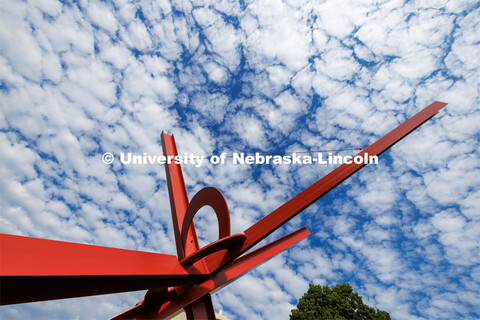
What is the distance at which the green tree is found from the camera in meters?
13.0

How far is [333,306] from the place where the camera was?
13656mm

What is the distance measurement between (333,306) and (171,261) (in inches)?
491

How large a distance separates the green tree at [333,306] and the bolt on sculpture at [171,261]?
920 centimetres

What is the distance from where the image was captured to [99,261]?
11.4 feet

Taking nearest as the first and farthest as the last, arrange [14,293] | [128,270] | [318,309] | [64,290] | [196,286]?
[14,293], [64,290], [128,270], [196,286], [318,309]

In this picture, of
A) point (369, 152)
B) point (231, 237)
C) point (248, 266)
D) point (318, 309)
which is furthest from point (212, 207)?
point (318, 309)

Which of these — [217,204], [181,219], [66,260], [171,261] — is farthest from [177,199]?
[66,260]

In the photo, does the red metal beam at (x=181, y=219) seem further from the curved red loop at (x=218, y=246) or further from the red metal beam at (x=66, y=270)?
the red metal beam at (x=66, y=270)

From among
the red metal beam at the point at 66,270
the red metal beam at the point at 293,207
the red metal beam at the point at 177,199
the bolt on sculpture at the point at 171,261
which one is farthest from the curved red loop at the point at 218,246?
the red metal beam at the point at 177,199

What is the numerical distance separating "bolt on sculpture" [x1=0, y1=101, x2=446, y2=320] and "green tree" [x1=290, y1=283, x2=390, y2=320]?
9204mm

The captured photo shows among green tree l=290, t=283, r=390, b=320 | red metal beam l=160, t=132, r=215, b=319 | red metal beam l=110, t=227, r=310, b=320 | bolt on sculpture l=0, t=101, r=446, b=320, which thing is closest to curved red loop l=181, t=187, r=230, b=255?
bolt on sculpture l=0, t=101, r=446, b=320

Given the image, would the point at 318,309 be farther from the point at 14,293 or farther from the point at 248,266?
the point at 14,293

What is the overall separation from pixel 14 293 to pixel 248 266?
4.58 m

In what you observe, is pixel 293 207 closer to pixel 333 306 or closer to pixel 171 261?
pixel 171 261
